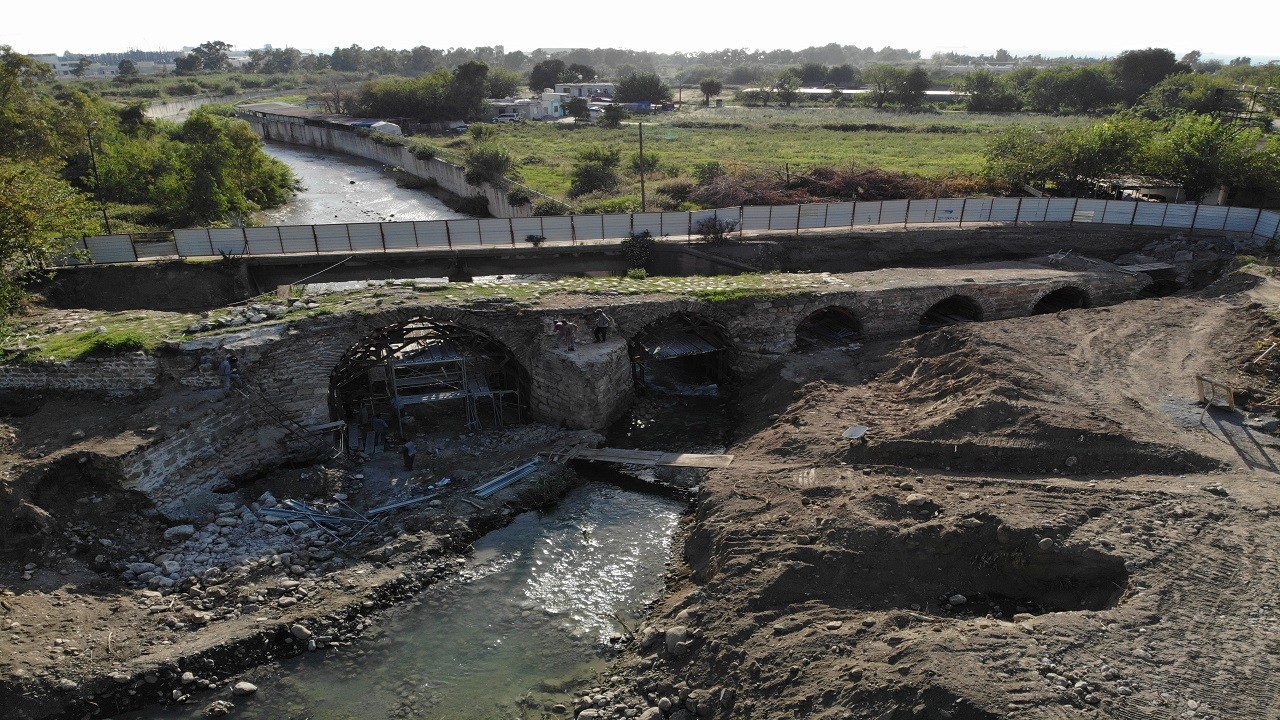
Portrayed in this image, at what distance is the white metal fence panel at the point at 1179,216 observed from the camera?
33062mm

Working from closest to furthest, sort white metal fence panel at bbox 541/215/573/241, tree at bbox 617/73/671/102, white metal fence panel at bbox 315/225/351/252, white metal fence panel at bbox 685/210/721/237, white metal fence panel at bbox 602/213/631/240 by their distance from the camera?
white metal fence panel at bbox 315/225/351/252 < white metal fence panel at bbox 541/215/573/241 < white metal fence panel at bbox 602/213/631/240 < white metal fence panel at bbox 685/210/721/237 < tree at bbox 617/73/671/102

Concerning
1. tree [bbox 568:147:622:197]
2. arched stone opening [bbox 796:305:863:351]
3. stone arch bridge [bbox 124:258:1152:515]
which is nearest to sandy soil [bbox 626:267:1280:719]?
arched stone opening [bbox 796:305:863:351]

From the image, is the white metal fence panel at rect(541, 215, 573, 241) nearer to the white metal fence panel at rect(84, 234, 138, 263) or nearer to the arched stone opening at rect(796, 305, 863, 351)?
the arched stone opening at rect(796, 305, 863, 351)

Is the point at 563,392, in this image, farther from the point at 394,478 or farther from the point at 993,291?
the point at 993,291

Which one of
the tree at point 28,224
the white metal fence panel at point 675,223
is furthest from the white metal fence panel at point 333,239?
the white metal fence panel at point 675,223

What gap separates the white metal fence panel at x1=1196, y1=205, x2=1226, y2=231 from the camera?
107 feet

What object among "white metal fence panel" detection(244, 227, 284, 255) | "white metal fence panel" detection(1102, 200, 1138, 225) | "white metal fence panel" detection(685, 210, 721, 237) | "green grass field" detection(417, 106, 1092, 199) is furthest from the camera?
"green grass field" detection(417, 106, 1092, 199)

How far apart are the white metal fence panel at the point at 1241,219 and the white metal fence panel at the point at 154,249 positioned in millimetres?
43320

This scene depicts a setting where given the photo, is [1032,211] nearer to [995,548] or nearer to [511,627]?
[995,548]

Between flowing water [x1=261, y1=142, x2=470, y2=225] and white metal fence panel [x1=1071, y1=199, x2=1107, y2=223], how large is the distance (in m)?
35.3

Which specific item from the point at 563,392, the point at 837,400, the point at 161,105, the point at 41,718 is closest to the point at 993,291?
the point at 837,400

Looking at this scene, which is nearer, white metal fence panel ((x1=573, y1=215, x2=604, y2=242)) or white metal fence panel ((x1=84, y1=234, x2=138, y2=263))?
white metal fence panel ((x1=84, y1=234, x2=138, y2=263))

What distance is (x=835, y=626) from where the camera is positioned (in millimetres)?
14227

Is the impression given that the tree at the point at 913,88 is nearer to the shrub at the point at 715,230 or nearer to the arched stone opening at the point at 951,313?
the shrub at the point at 715,230
